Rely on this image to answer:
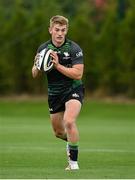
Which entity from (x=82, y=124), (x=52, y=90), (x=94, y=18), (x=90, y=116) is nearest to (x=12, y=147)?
(x=52, y=90)

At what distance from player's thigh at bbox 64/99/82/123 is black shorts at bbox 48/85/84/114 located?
3.6 inches

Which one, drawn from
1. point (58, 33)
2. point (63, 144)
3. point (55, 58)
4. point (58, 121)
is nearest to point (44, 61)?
point (55, 58)

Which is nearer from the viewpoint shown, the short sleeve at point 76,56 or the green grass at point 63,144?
the green grass at point 63,144

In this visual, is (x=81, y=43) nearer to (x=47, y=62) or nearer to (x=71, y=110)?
(x=47, y=62)

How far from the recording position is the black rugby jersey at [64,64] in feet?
40.2

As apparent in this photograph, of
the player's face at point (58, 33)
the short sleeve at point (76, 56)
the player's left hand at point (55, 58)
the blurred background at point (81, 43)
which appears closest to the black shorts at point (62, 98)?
the short sleeve at point (76, 56)

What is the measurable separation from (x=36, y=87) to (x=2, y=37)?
2.57 meters

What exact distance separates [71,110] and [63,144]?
6286mm

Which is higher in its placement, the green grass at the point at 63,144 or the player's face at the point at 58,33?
the player's face at the point at 58,33

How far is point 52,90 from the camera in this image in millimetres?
12500

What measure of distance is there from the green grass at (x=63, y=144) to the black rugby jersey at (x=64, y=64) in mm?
1183

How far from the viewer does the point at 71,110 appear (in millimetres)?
11969

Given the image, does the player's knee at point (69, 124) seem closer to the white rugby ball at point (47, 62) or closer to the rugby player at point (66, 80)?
the rugby player at point (66, 80)

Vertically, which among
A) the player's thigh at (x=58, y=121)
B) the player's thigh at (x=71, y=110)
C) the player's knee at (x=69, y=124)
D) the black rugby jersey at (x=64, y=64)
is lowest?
the player's thigh at (x=58, y=121)
